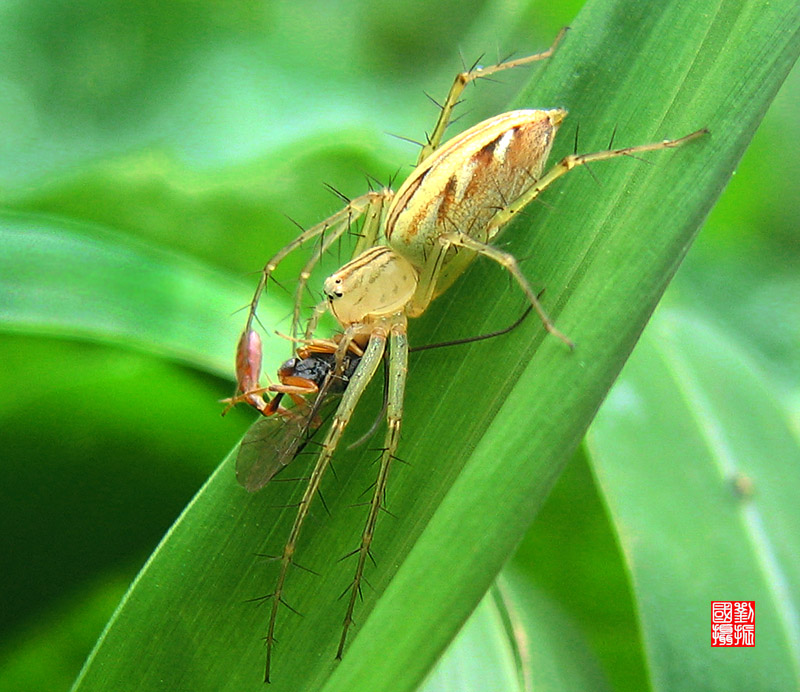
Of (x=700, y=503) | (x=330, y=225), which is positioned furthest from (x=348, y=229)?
(x=700, y=503)

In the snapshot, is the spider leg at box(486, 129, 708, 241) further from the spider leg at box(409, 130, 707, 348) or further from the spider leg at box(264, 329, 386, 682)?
the spider leg at box(264, 329, 386, 682)

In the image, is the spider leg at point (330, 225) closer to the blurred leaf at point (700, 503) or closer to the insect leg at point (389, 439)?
the insect leg at point (389, 439)

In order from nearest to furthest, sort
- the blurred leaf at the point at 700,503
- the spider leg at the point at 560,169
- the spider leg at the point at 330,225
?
the spider leg at the point at 560,169 < the blurred leaf at the point at 700,503 < the spider leg at the point at 330,225

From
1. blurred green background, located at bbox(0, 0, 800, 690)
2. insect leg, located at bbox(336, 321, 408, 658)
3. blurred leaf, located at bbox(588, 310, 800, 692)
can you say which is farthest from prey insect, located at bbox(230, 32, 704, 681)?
blurred leaf, located at bbox(588, 310, 800, 692)

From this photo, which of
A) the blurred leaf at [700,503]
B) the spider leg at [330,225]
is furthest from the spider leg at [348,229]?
the blurred leaf at [700,503]

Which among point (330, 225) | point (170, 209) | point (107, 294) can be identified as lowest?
point (107, 294)

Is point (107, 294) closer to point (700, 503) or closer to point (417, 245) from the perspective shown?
point (417, 245)
